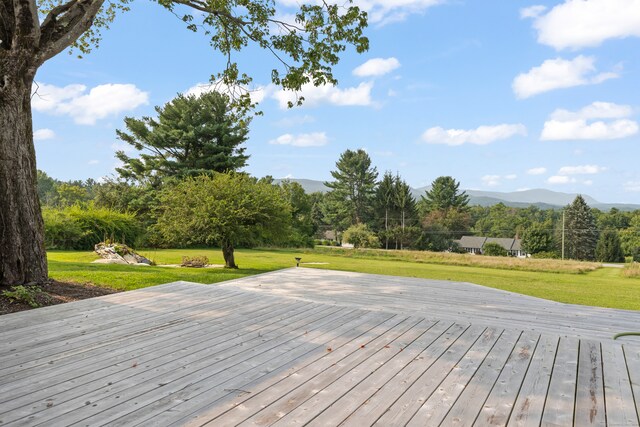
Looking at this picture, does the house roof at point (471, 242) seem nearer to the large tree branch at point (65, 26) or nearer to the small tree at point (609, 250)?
the small tree at point (609, 250)

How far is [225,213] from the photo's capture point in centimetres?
1125

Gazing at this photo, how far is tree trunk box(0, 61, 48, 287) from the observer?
206 inches

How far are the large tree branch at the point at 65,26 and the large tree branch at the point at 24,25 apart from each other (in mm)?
212

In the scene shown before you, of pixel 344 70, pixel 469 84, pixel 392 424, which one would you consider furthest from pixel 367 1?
pixel 469 84

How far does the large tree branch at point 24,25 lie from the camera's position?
547 cm

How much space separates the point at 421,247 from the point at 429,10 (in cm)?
3625

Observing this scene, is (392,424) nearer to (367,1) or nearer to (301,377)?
(301,377)

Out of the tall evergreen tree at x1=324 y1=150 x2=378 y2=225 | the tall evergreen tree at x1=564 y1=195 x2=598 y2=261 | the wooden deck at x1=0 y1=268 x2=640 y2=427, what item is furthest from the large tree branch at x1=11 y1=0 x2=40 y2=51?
the tall evergreen tree at x1=564 y1=195 x2=598 y2=261

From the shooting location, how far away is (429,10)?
410 inches

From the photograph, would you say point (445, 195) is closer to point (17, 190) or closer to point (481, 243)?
point (481, 243)

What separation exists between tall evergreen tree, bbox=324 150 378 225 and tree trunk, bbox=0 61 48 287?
143 ft

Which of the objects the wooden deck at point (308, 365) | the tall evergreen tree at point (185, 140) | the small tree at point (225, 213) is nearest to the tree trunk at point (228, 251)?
the small tree at point (225, 213)

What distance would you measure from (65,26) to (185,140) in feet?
72.7

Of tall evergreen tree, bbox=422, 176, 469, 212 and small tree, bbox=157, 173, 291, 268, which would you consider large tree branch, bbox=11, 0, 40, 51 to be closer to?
small tree, bbox=157, 173, 291, 268
